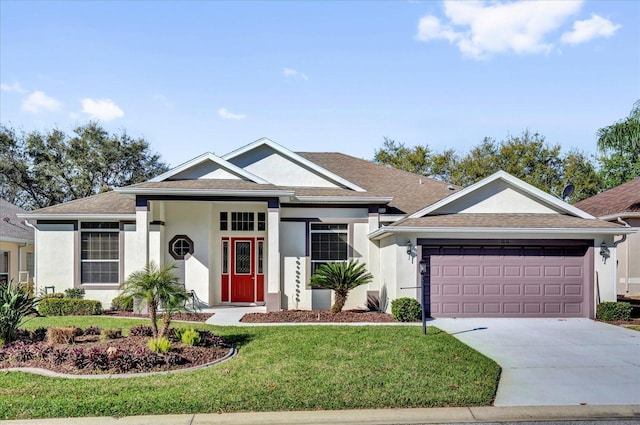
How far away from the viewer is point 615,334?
10664 millimetres

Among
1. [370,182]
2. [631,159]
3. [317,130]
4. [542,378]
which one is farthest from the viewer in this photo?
[631,159]

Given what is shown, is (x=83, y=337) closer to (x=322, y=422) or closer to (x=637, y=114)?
(x=322, y=422)

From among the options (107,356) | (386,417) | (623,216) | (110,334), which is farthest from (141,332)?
(623,216)

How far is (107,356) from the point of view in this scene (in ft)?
24.7

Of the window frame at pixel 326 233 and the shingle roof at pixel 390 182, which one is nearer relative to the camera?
the window frame at pixel 326 233

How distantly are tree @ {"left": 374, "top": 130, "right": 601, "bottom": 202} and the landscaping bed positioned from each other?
28.8m

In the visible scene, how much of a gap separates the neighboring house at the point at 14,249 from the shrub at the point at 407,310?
13.4m

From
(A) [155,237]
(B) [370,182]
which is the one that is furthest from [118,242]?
(B) [370,182]

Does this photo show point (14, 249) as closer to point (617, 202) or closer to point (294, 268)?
point (294, 268)

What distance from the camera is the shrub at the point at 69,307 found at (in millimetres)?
13711

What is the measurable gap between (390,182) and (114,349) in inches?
489

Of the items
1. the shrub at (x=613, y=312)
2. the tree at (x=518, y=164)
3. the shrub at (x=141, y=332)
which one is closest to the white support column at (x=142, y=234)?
the shrub at (x=141, y=332)

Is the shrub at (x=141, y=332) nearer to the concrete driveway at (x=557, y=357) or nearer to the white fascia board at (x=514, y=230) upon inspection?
the white fascia board at (x=514, y=230)

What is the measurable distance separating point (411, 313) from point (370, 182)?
22.4 feet
